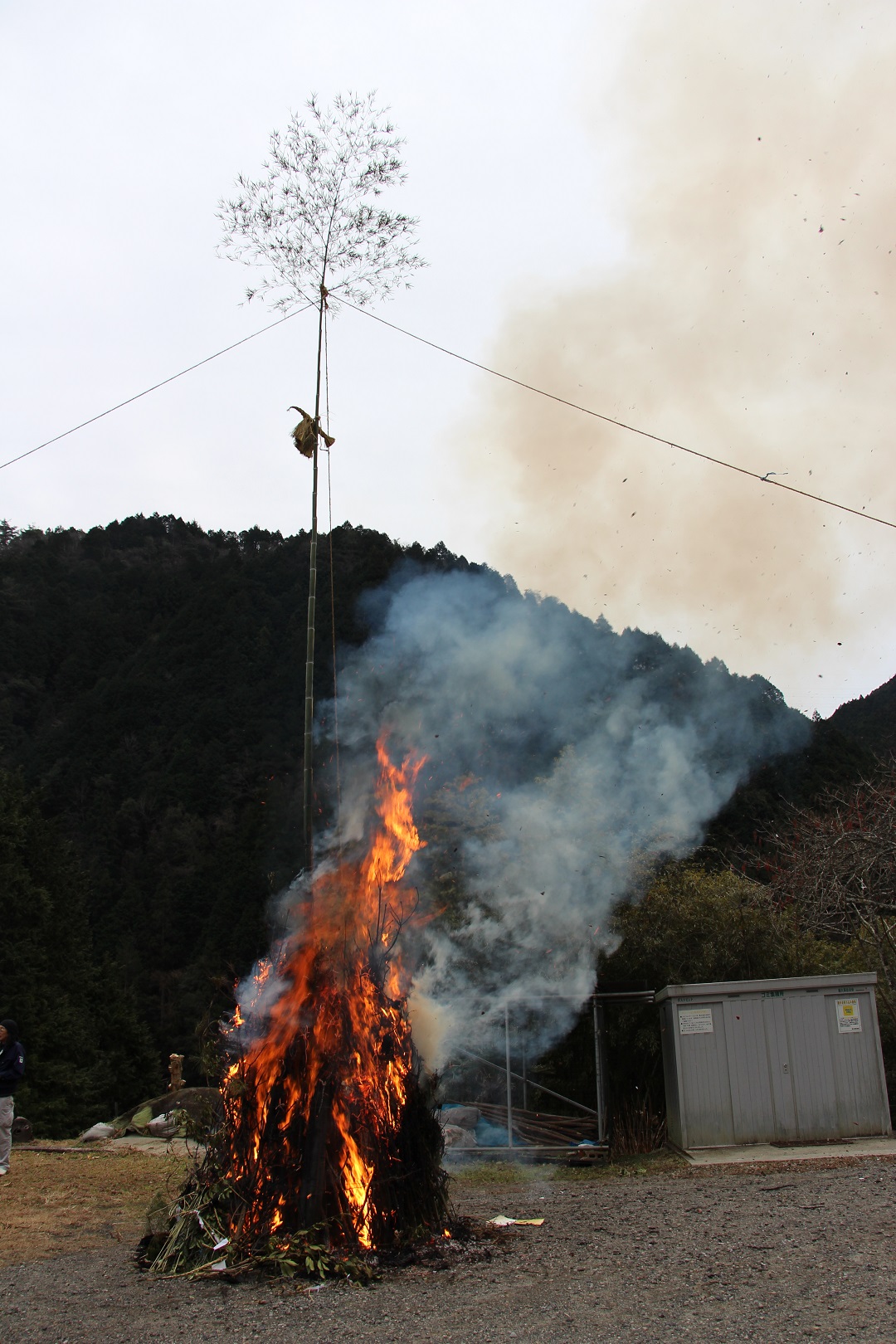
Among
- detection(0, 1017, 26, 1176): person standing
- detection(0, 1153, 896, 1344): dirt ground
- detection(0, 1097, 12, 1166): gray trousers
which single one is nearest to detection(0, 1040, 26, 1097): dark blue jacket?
detection(0, 1017, 26, 1176): person standing

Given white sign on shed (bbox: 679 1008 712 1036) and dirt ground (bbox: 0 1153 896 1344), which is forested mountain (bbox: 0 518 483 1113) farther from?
dirt ground (bbox: 0 1153 896 1344)

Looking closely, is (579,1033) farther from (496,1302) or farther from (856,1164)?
(496,1302)

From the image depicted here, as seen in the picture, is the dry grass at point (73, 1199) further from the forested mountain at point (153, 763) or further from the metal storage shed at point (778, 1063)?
the metal storage shed at point (778, 1063)

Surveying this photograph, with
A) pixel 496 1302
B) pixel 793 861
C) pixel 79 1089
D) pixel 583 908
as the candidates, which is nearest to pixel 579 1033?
pixel 583 908

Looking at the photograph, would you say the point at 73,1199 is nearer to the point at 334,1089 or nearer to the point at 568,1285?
the point at 334,1089

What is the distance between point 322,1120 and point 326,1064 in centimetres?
37

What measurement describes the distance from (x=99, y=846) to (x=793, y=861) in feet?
163

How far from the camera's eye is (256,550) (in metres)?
73.8

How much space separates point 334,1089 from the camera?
720 cm

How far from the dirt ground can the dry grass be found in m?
0.04

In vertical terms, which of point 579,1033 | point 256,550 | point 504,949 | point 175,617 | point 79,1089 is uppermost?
point 256,550

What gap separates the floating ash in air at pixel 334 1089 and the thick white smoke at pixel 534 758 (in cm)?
655

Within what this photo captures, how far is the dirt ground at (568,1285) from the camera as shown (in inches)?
202

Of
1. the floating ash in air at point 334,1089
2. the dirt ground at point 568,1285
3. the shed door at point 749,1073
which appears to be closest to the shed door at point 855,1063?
the shed door at point 749,1073
